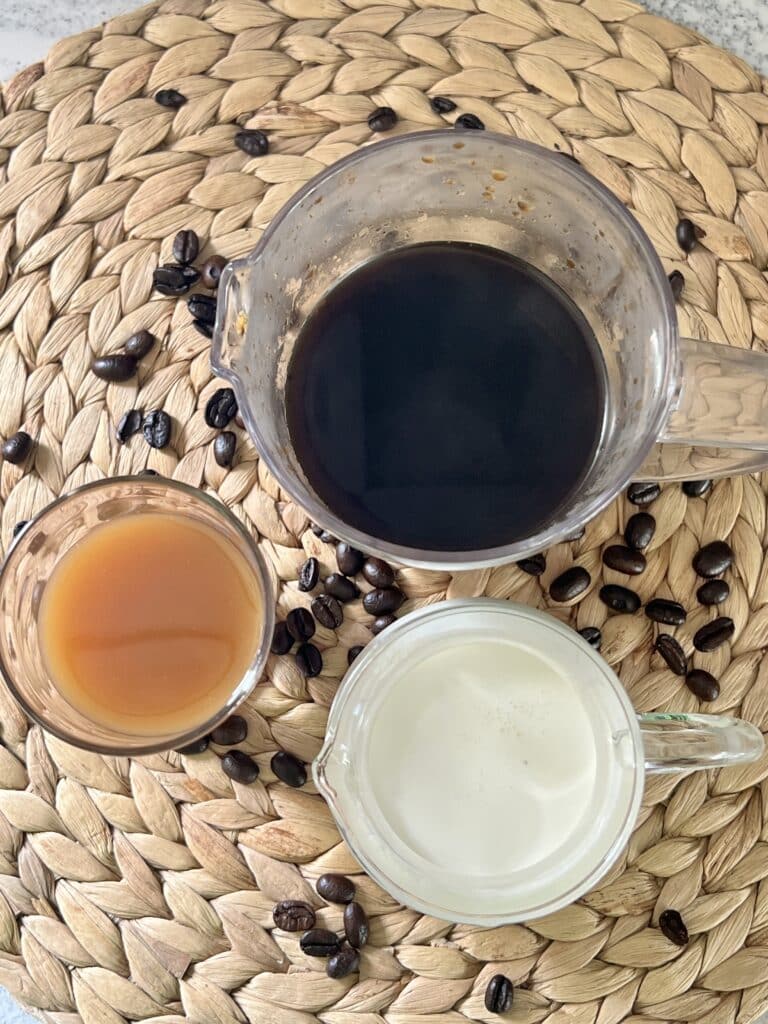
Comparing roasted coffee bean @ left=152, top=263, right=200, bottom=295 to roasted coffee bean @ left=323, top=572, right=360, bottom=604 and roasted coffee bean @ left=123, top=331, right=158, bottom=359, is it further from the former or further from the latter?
roasted coffee bean @ left=323, top=572, right=360, bottom=604

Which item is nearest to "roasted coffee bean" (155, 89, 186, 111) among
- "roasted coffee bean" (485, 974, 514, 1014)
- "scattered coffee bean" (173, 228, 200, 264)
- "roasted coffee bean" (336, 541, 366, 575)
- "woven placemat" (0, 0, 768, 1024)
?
"woven placemat" (0, 0, 768, 1024)

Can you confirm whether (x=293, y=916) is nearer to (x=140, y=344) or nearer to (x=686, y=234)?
(x=140, y=344)

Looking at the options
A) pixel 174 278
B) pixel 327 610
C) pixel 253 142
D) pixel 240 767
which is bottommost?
pixel 240 767

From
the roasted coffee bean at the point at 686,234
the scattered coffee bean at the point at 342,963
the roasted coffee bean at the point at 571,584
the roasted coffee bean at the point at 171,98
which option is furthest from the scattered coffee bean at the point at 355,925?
the roasted coffee bean at the point at 171,98

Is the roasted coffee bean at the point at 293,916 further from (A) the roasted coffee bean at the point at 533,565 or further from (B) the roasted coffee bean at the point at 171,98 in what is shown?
(B) the roasted coffee bean at the point at 171,98

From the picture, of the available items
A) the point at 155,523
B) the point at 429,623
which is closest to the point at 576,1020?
the point at 429,623

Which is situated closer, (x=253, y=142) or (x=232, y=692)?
(x=232, y=692)

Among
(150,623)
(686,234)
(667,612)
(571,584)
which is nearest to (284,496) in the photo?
(150,623)

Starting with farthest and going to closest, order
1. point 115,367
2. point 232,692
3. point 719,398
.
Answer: point 115,367
point 232,692
point 719,398

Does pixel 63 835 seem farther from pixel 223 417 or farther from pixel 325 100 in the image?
pixel 325 100
